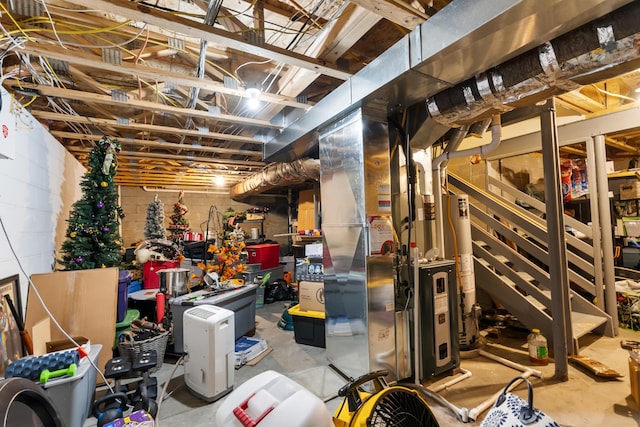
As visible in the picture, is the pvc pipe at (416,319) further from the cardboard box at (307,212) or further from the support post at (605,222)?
the cardboard box at (307,212)

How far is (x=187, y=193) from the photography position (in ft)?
26.6

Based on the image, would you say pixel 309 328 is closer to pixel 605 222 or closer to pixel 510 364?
pixel 510 364

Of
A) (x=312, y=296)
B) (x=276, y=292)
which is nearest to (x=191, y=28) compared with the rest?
(x=312, y=296)

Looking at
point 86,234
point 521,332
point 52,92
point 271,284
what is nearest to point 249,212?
point 271,284

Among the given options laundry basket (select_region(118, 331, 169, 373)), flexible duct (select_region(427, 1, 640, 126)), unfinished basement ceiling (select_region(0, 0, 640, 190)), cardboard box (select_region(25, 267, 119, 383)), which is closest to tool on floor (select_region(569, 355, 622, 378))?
flexible duct (select_region(427, 1, 640, 126))

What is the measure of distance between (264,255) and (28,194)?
3.60 metres

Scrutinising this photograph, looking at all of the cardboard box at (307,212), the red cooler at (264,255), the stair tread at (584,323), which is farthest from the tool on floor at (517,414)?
the cardboard box at (307,212)

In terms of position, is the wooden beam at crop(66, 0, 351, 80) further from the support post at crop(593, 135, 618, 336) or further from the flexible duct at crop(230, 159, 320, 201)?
the support post at crop(593, 135, 618, 336)

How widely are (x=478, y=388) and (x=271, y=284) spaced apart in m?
3.77

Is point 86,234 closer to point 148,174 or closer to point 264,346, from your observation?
point 264,346

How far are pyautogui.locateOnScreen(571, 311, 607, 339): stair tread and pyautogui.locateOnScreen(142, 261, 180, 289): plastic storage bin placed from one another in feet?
16.5

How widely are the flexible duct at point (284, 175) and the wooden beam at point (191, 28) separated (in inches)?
72.1

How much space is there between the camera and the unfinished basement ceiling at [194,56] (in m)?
1.73

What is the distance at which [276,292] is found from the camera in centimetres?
530
